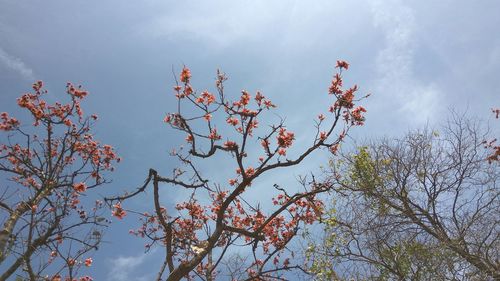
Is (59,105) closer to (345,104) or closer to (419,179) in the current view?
(345,104)

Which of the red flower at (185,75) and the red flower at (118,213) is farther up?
the red flower at (185,75)

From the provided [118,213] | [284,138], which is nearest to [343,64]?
→ [284,138]

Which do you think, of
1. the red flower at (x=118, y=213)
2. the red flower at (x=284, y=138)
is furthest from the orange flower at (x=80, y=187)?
the red flower at (x=284, y=138)

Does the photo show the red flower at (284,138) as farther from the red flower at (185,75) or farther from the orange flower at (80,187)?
the orange flower at (80,187)

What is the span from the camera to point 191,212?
10383 mm

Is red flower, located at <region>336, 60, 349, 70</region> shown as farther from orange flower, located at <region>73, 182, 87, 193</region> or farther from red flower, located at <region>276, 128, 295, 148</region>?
orange flower, located at <region>73, 182, 87, 193</region>

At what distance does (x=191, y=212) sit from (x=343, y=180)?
201 inches

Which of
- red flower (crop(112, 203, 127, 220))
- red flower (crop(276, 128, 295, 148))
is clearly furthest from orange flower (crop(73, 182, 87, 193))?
red flower (crop(276, 128, 295, 148))

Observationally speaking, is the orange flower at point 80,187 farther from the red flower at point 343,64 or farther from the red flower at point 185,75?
the red flower at point 343,64

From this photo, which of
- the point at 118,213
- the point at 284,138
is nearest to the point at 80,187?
the point at 118,213

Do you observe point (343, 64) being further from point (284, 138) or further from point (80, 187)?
point (80, 187)

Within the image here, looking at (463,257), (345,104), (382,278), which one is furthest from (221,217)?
(463,257)

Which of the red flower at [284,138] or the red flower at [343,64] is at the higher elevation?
the red flower at [343,64]

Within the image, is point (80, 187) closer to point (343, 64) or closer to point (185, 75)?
point (185, 75)
